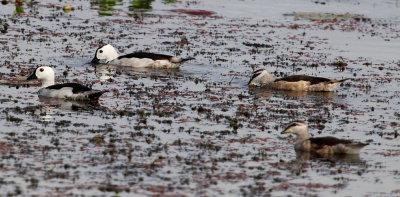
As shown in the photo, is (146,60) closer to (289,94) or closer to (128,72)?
(128,72)

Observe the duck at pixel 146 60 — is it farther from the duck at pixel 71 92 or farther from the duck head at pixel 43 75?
the duck at pixel 71 92

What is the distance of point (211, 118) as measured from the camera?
20.7 meters

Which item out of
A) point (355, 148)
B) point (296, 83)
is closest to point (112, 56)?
point (296, 83)

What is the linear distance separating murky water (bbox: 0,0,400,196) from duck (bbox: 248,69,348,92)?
30 centimetres

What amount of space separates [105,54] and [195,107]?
28.3ft

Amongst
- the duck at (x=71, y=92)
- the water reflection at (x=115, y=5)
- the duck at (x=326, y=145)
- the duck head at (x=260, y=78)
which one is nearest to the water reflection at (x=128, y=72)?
the duck head at (x=260, y=78)

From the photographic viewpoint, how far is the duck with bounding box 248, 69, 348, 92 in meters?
25.5

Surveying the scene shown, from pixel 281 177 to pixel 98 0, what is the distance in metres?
28.8

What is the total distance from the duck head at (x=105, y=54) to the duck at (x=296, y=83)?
18.2 feet

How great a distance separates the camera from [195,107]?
21766mm

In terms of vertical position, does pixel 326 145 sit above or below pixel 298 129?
below

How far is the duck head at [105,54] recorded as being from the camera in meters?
29.5

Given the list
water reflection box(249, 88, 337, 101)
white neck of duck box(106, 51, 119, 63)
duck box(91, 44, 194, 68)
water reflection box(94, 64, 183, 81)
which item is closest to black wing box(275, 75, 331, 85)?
water reflection box(249, 88, 337, 101)

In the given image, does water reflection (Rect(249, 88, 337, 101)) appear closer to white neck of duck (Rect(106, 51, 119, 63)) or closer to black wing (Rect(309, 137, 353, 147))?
white neck of duck (Rect(106, 51, 119, 63))
